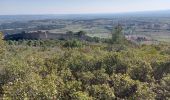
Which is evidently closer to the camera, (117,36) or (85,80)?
(85,80)

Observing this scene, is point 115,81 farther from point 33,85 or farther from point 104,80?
point 33,85

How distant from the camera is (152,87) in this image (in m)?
26.5

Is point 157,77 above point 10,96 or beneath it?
beneath

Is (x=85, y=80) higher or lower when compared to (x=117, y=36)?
higher

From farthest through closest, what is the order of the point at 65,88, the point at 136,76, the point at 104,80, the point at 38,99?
the point at 136,76 → the point at 104,80 → the point at 65,88 → the point at 38,99

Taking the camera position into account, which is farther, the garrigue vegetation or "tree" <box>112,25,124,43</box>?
"tree" <box>112,25,124,43</box>

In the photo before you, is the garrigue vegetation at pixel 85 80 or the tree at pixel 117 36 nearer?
the garrigue vegetation at pixel 85 80

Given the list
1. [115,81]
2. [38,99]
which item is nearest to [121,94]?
[115,81]

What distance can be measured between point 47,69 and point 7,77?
19.8 feet

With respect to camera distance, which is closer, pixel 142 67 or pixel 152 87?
pixel 152 87

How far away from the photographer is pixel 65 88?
24.7 meters

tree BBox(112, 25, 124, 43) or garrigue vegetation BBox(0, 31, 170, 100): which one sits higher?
garrigue vegetation BBox(0, 31, 170, 100)

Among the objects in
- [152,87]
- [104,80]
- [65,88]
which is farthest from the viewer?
[104,80]

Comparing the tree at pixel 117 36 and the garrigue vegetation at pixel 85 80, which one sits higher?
the garrigue vegetation at pixel 85 80
